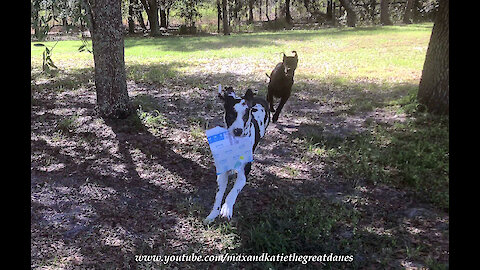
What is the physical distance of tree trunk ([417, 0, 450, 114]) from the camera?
679cm

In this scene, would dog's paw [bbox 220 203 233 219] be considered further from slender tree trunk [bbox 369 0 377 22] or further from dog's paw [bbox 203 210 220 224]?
slender tree trunk [bbox 369 0 377 22]

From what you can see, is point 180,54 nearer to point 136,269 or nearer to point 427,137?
point 427,137

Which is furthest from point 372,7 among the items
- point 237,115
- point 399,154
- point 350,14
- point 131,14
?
point 237,115

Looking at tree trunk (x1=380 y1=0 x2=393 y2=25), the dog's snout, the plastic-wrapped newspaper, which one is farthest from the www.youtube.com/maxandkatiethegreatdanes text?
tree trunk (x1=380 y1=0 x2=393 y2=25)

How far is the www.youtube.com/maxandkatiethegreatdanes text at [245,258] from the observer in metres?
3.43

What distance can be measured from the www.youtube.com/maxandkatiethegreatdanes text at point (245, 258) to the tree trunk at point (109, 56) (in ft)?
14.0

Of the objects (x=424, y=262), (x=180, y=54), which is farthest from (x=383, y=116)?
(x=180, y=54)

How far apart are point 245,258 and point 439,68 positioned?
5.63 m

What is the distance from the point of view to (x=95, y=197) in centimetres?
469

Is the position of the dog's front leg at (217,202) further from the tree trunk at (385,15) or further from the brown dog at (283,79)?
the tree trunk at (385,15)

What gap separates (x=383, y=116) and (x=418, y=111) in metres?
0.67

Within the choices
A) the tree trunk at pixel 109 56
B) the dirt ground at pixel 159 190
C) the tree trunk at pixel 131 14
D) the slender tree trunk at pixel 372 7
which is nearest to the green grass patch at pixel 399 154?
the dirt ground at pixel 159 190

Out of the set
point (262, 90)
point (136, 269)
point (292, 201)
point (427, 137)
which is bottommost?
point (136, 269)

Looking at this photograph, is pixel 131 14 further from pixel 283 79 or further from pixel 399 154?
pixel 399 154
